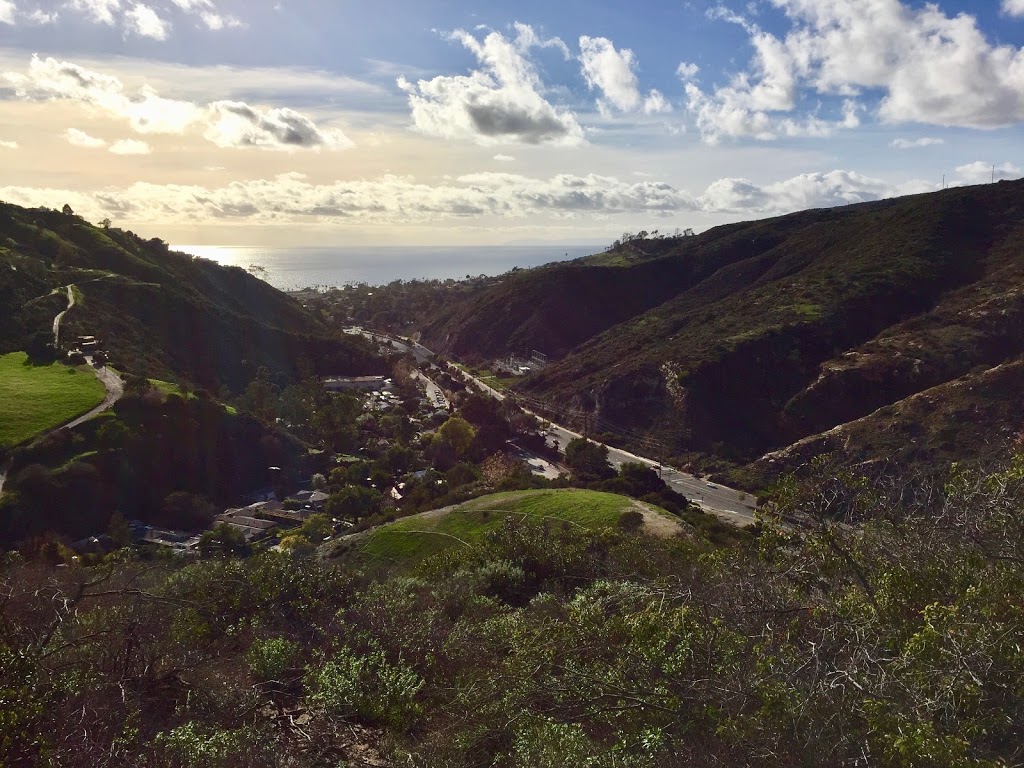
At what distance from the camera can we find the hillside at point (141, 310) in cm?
4350

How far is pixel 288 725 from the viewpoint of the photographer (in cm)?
715

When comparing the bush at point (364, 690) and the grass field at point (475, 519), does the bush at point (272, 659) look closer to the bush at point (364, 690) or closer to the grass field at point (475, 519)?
the bush at point (364, 690)

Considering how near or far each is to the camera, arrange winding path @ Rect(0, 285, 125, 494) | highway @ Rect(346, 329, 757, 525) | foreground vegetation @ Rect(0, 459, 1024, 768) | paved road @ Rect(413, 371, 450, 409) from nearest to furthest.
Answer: foreground vegetation @ Rect(0, 459, 1024, 768), winding path @ Rect(0, 285, 125, 494), highway @ Rect(346, 329, 757, 525), paved road @ Rect(413, 371, 450, 409)

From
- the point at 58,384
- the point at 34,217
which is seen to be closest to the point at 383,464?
the point at 58,384

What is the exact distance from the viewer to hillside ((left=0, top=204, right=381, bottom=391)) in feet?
143

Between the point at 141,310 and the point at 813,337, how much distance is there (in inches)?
1931

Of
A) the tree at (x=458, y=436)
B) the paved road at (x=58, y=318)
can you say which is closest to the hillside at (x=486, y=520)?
the tree at (x=458, y=436)

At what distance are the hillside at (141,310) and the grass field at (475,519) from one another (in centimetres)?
2623

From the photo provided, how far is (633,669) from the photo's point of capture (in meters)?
6.30

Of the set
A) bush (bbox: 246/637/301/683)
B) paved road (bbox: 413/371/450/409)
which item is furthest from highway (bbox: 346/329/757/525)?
bush (bbox: 246/637/301/683)

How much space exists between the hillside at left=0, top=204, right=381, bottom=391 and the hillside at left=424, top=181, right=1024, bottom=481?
22145 mm

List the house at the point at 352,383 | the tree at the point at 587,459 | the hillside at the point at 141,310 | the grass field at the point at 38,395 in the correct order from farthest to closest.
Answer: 1. the house at the point at 352,383
2. the hillside at the point at 141,310
3. the tree at the point at 587,459
4. the grass field at the point at 38,395

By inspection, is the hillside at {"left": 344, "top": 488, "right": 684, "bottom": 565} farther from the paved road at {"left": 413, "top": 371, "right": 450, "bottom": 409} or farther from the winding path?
the paved road at {"left": 413, "top": 371, "right": 450, "bottom": 409}

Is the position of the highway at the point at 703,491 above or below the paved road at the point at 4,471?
below
